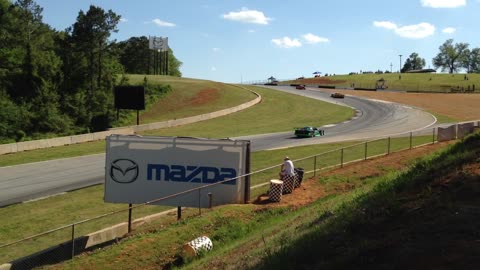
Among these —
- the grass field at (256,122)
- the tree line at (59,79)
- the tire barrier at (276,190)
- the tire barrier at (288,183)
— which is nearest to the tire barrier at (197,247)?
the tire barrier at (276,190)

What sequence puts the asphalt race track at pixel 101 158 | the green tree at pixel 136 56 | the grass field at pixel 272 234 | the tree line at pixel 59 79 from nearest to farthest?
the grass field at pixel 272 234 < the asphalt race track at pixel 101 158 < the tree line at pixel 59 79 < the green tree at pixel 136 56

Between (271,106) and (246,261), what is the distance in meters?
69.9

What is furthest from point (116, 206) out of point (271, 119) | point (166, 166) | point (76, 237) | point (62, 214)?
point (271, 119)

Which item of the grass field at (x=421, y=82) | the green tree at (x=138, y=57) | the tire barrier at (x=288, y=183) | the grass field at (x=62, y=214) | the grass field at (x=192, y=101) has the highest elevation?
the green tree at (x=138, y=57)

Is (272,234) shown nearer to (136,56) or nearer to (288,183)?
(288,183)

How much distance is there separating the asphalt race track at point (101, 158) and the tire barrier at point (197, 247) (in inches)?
522

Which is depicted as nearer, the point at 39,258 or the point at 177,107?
the point at 39,258

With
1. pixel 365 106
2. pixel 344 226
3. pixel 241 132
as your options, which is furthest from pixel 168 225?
pixel 365 106

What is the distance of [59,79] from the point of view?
82.0 m

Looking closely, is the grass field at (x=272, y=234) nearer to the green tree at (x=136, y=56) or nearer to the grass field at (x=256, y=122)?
the grass field at (x=256, y=122)

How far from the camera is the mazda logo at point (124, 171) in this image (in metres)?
22.3

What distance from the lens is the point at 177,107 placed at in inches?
3132

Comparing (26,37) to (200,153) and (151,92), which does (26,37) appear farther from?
(200,153)

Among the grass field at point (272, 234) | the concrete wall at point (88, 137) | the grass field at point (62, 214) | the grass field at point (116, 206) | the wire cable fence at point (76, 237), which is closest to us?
the grass field at point (272, 234)
